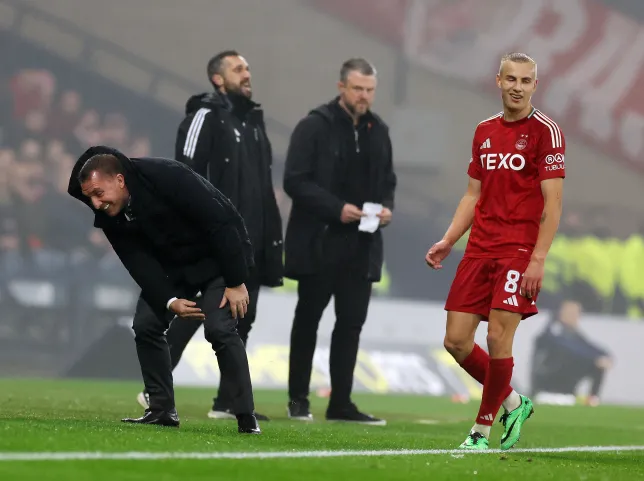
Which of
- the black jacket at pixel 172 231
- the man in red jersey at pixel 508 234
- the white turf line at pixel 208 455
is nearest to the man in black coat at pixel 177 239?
the black jacket at pixel 172 231

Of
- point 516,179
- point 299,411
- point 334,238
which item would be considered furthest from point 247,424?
point 334,238

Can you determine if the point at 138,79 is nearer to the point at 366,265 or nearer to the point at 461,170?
the point at 461,170

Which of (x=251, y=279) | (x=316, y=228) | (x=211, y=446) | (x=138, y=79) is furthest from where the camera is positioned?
(x=138, y=79)

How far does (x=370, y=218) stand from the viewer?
27.6 ft

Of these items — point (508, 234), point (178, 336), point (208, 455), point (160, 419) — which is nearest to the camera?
point (208, 455)

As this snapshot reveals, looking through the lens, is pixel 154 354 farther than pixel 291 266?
No

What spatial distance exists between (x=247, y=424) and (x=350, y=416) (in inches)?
91.7

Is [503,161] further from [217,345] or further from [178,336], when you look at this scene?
[178,336]

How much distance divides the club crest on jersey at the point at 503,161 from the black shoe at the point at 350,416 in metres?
2.52

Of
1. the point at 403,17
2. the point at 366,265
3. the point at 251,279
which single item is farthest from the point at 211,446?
the point at 403,17

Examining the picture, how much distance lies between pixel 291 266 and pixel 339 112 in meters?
1.02

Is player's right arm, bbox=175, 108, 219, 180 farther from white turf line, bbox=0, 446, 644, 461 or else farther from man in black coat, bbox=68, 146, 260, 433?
white turf line, bbox=0, 446, 644, 461

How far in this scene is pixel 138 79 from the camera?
17.5 metres

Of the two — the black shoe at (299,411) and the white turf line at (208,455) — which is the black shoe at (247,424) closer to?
the white turf line at (208,455)
